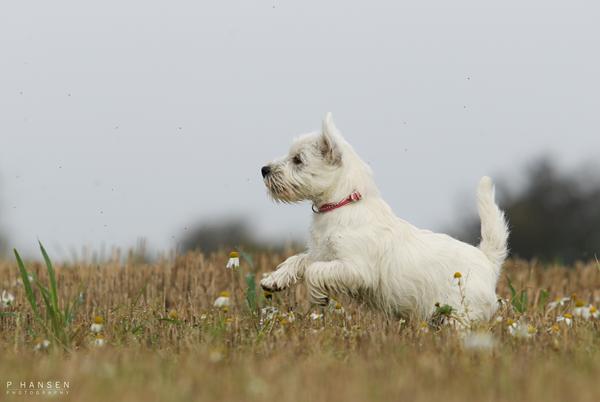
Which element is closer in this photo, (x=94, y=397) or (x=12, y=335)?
(x=94, y=397)

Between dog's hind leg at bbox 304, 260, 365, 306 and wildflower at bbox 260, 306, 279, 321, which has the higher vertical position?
dog's hind leg at bbox 304, 260, 365, 306

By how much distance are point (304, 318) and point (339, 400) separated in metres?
2.99

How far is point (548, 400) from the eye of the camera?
393 cm

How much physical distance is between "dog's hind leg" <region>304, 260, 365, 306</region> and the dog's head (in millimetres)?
593

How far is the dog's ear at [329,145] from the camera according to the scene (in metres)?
6.78

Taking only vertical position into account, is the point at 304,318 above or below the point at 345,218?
below

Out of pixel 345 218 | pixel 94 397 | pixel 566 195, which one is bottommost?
pixel 566 195

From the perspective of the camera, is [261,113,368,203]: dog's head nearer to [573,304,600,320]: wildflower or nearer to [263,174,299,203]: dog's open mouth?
[263,174,299,203]: dog's open mouth

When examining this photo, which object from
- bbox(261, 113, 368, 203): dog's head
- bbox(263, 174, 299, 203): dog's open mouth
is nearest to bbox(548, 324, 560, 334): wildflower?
bbox(261, 113, 368, 203): dog's head

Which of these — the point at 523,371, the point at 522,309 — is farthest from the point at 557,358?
the point at 522,309

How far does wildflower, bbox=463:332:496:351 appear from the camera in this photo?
5.18 m

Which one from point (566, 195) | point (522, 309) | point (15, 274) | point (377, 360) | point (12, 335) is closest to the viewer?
point (377, 360)

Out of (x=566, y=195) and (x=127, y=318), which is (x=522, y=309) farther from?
(x=566, y=195)

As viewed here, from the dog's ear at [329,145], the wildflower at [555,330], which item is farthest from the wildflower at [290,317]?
the wildflower at [555,330]
